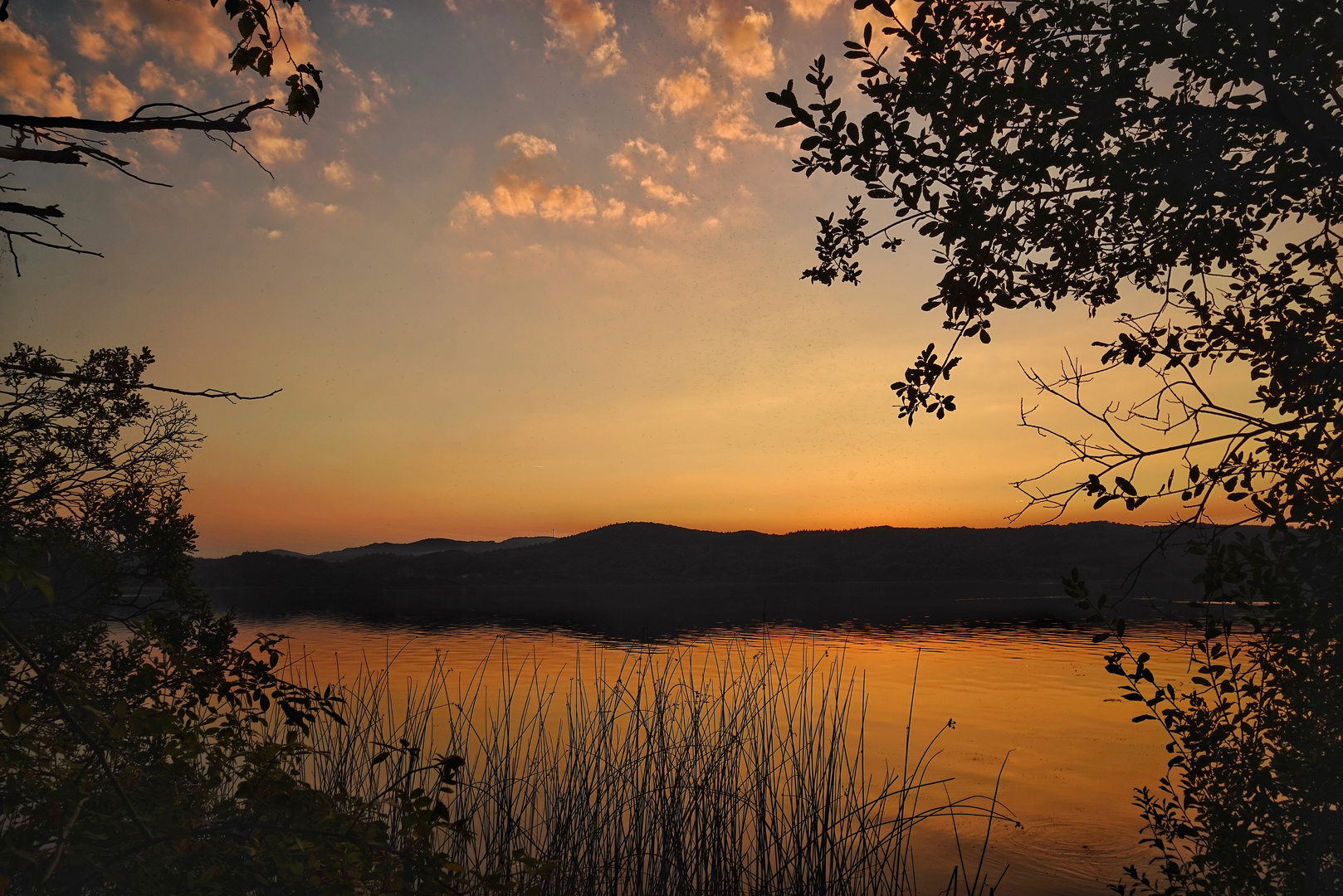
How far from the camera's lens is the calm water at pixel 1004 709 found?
973 cm

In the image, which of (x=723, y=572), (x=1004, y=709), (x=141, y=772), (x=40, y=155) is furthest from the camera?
(x=723, y=572)

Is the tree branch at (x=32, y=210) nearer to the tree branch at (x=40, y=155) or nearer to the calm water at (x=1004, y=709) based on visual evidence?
the tree branch at (x=40, y=155)

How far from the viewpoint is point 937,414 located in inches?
150

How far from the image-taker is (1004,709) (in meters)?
19.3

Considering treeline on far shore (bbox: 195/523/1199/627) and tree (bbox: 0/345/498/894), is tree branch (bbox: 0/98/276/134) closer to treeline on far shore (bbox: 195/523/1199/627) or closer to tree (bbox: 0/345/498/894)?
tree (bbox: 0/345/498/894)

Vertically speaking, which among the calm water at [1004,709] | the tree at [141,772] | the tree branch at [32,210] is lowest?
the calm water at [1004,709]

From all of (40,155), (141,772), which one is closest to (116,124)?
(40,155)

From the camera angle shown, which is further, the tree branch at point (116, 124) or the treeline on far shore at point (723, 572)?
the treeline on far shore at point (723, 572)

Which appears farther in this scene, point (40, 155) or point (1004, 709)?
point (1004, 709)

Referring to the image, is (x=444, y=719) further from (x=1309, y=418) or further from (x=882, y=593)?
(x=882, y=593)

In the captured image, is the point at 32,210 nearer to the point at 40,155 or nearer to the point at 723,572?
the point at 40,155

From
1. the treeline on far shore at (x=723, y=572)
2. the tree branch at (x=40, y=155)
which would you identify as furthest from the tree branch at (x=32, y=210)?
the treeline on far shore at (x=723, y=572)

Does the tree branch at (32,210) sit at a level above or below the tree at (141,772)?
above

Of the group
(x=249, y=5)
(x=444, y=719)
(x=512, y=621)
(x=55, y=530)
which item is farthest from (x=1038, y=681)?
(x=512, y=621)
